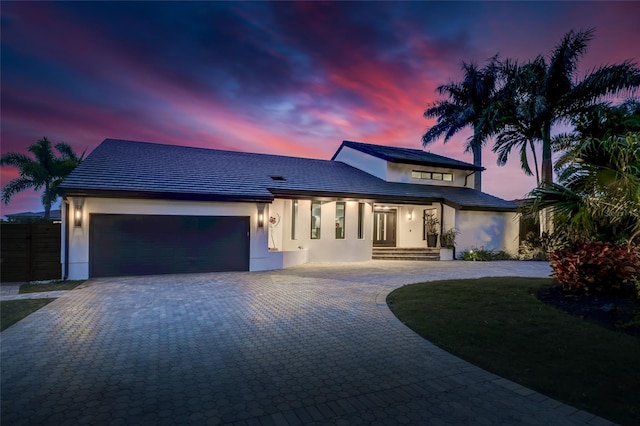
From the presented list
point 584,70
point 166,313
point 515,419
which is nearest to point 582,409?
point 515,419

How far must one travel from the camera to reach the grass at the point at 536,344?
3457 mm

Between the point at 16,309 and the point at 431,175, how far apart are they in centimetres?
1950

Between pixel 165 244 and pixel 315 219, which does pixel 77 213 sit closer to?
pixel 165 244

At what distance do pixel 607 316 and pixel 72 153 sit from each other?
29404 mm

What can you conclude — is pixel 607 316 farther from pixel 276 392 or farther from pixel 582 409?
pixel 276 392

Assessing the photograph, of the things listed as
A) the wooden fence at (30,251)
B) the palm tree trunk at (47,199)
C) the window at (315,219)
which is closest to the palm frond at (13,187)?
the palm tree trunk at (47,199)

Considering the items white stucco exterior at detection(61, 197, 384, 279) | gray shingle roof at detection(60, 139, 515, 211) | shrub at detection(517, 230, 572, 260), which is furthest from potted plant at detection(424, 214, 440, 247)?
shrub at detection(517, 230, 572, 260)

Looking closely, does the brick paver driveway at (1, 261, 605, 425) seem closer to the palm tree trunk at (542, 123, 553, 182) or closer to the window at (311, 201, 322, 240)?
the window at (311, 201, 322, 240)

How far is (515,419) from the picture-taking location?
296cm

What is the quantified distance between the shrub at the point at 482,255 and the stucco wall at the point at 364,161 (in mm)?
6116

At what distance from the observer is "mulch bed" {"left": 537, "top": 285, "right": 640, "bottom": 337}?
543 cm

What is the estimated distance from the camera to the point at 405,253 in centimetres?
1650

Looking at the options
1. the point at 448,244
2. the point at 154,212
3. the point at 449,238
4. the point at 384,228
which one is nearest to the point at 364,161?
the point at 384,228

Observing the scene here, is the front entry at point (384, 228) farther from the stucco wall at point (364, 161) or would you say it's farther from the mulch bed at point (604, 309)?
the mulch bed at point (604, 309)
